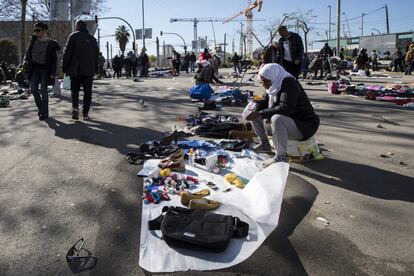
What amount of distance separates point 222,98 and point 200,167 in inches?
238

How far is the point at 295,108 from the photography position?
481cm

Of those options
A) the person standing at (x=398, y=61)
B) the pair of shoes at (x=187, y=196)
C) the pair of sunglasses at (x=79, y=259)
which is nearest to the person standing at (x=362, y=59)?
the person standing at (x=398, y=61)

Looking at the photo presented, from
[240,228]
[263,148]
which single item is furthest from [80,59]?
[240,228]

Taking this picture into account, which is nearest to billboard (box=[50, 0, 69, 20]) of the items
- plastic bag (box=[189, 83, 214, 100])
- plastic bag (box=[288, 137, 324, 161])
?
plastic bag (box=[189, 83, 214, 100])

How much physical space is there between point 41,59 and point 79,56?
0.71m

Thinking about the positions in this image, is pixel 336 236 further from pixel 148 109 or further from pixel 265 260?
pixel 148 109

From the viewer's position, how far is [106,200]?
399 cm

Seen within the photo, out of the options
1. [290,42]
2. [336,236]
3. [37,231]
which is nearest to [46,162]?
[37,231]

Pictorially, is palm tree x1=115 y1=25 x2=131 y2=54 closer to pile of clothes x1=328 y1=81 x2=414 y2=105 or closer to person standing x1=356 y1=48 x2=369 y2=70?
person standing x1=356 y1=48 x2=369 y2=70

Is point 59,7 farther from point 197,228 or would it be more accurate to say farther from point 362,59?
point 362,59

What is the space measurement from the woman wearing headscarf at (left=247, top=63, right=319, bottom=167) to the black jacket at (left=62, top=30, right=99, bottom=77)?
435 centimetres

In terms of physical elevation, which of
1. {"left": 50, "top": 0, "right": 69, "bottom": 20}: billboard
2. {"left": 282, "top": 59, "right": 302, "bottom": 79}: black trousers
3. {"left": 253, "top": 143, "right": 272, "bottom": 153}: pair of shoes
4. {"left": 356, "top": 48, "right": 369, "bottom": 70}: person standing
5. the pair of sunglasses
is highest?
{"left": 50, "top": 0, "right": 69, "bottom": 20}: billboard

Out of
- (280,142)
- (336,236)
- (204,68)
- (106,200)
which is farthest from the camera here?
(204,68)

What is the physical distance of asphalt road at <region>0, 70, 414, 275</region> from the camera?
9.33 feet
